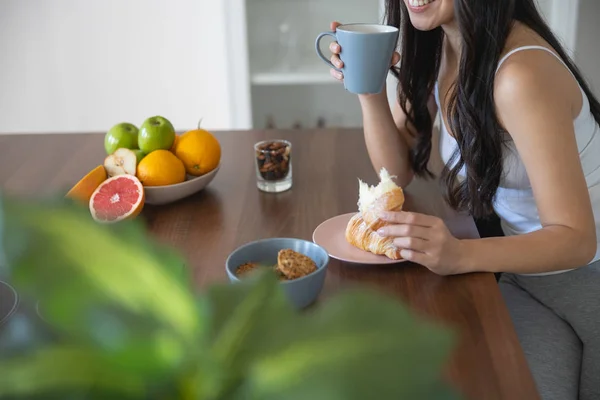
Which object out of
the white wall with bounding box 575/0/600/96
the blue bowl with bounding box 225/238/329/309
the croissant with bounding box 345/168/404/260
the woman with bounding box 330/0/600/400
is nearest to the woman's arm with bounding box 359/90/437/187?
the woman with bounding box 330/0/600/400

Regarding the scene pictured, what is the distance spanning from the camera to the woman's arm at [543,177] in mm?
1082

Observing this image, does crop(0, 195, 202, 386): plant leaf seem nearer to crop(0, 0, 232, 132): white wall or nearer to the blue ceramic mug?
the blue ceramic mug

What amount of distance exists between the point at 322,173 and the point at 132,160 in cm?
37

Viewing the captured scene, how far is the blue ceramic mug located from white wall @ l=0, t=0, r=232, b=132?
1926 mm

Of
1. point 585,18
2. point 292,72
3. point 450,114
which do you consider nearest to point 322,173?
point 450,114

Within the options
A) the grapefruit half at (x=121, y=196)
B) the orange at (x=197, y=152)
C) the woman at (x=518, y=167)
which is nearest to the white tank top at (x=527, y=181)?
the woman at (x=518, y=167)

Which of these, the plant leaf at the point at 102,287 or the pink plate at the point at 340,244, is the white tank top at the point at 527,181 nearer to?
the pink plate at the point at 340,244

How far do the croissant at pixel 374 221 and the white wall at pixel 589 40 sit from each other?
6.49ft

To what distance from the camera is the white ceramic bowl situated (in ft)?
4.17

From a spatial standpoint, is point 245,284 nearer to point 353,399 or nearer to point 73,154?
point 353,399

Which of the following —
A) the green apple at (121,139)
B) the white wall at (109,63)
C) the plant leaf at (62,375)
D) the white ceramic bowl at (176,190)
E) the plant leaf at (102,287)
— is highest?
the plant leaf at (102,287)

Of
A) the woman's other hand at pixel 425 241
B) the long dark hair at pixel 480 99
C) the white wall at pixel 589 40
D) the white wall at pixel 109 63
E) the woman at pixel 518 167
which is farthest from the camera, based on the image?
the white wall at pixel 109 63

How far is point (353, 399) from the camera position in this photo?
201mm

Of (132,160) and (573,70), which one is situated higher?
(573,70)
